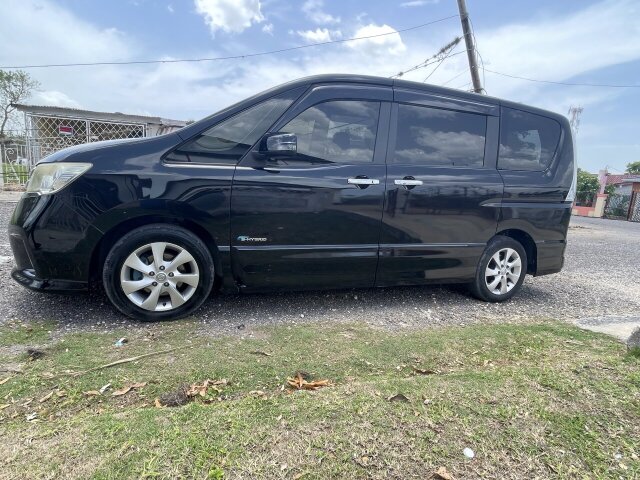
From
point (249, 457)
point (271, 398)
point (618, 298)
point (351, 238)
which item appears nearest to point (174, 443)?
point (249, 457)

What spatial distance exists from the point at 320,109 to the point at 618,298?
13.4 ft

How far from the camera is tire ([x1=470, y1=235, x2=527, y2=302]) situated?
4062 mm

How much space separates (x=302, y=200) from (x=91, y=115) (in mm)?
13191

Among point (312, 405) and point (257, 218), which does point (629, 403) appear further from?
point (257, 218)

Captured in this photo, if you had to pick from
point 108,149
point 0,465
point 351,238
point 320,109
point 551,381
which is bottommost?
point 0,465

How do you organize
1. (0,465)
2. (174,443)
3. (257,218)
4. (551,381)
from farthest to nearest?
(257,218) → (551,381) → (174,443) → (0,465)

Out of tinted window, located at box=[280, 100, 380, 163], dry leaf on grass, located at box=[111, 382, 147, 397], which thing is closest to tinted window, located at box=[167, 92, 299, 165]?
tinted window, located at box=[280, 100, 380, 163]

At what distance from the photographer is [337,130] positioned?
3.39 meters

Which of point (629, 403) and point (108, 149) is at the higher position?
point (108, 149)

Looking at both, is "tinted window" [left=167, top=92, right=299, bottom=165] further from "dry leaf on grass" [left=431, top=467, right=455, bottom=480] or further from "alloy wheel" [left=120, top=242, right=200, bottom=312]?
"dry leaf on grass" [left=431, top=467, right=455, bottom=480]

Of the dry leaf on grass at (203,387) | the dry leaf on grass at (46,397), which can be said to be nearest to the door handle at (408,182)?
the dry leaf on grass at (203,387)

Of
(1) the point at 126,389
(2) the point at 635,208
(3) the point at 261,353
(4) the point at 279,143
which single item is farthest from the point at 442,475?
(2) the point at 635,208

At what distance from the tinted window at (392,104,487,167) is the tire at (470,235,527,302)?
2.94 feet

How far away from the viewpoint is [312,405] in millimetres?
1944
